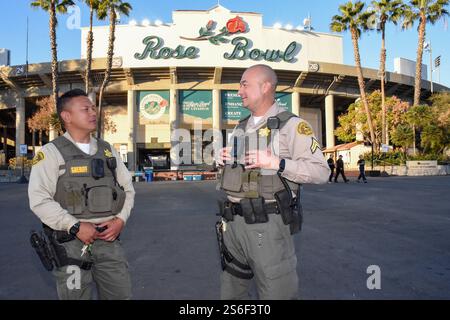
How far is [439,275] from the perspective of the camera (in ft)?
12.0

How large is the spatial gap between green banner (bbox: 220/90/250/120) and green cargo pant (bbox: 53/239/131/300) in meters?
35.3

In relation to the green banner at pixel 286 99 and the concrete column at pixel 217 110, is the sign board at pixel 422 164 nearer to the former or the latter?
the green banner at pixel 286 99

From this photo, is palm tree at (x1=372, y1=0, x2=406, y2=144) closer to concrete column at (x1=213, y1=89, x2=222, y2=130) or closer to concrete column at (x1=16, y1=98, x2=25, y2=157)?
concrete column at (x1=213, y1=89, x2=222, y2=130)

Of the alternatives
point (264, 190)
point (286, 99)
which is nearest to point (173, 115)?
point (286, 99)

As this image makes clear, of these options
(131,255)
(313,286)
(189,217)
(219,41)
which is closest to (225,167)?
(313,286)

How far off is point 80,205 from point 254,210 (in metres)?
1.13

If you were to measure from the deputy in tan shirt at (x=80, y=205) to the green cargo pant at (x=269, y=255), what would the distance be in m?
0.84

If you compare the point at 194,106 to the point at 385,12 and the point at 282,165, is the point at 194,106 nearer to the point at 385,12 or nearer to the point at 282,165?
the point at 385,12

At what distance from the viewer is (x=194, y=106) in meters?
37.2

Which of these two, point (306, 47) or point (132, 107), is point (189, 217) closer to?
point (132, 107)

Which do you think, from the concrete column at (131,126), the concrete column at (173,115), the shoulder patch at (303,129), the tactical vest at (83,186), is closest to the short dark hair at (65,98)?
the tactical vest at (83,186)

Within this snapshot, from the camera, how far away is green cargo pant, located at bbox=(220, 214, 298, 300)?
1931 millimetres

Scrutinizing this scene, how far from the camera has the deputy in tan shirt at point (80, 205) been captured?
6.99ft
